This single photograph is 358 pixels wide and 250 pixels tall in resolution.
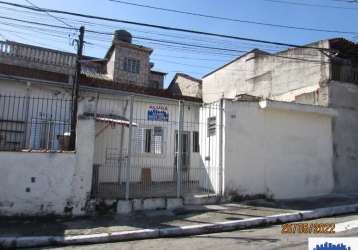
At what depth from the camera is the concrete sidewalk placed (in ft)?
23.5

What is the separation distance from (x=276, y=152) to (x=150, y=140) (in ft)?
17.1

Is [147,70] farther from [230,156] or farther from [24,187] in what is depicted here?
[24,187]

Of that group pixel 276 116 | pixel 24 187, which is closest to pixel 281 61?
pixel 276 116

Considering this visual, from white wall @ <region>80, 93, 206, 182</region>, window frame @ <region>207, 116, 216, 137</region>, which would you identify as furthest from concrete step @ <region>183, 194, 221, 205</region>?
window frame @ <region>207, 116, 216, 137</region>

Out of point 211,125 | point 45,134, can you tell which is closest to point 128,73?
point 45,134

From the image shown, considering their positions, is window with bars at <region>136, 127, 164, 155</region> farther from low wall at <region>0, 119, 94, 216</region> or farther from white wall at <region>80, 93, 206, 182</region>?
low wall at <region>0, 119, 94, 216</region>

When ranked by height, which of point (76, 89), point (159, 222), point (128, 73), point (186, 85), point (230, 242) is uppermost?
point (128, 73)

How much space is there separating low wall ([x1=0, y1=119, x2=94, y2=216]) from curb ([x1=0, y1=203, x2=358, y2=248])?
1.72m

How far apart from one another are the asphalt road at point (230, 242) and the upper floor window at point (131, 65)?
19.6m

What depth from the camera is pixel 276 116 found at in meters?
11.7

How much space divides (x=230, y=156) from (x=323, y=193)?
443 centimetres

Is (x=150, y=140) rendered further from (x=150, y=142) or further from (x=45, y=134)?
(x=45, y=134)
